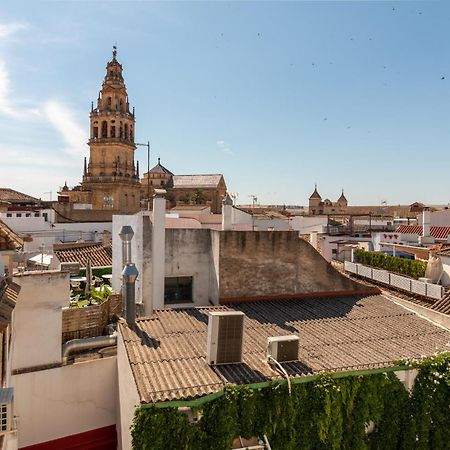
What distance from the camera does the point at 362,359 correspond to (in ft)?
29.8

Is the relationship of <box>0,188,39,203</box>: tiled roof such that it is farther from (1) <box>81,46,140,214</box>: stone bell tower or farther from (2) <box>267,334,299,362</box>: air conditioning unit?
(2) <box>267,334,299,362</box>: air conditioning unit

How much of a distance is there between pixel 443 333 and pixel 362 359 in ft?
13.2

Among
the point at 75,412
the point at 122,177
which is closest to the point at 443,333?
the point at 75,412

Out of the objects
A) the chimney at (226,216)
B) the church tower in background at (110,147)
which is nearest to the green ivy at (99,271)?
the chimney at (226,216)

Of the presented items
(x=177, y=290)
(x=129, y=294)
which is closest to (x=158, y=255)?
(x=177, y=290)

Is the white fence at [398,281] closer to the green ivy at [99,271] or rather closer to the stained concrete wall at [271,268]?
the stained concrete wall at [271,268]

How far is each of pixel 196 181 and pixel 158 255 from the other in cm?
8450

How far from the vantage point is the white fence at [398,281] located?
49.3 feet

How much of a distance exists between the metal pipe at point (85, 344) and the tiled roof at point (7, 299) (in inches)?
111

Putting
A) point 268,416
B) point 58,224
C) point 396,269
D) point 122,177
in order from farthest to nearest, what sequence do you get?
point 122,177, point 58,224, point 396,269, point 268,416

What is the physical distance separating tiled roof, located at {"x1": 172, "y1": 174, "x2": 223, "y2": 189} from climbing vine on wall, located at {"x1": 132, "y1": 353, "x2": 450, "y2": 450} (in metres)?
86.9

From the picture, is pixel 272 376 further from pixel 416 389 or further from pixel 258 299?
pixel 258 299

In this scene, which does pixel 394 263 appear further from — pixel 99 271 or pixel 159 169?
pixel 159 169

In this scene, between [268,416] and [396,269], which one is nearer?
[268,416]
